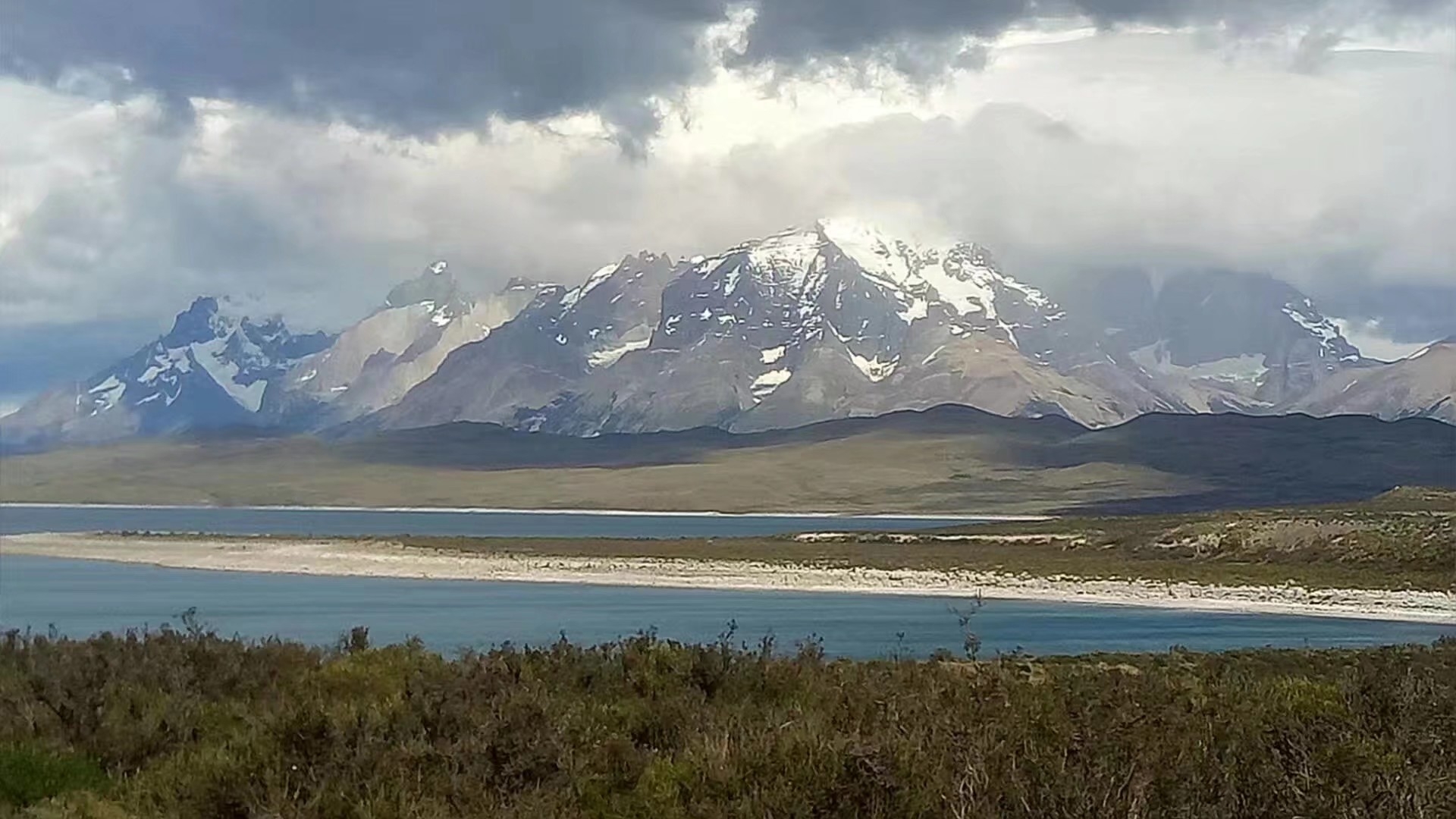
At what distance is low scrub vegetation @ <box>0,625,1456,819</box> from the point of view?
8.63m

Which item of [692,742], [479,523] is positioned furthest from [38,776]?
[479,523]

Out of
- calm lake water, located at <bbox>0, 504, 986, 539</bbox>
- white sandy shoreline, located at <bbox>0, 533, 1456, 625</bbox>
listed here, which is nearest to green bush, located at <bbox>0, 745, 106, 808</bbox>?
white sandy shoreline, located at <bbox>0, 533, 1456, 625</bbox>

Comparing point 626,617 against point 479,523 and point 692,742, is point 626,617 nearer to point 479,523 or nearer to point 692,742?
point 692,742

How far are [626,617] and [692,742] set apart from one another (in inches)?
1376

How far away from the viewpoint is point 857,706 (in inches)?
478

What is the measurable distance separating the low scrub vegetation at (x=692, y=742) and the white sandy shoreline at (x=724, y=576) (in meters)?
20.5

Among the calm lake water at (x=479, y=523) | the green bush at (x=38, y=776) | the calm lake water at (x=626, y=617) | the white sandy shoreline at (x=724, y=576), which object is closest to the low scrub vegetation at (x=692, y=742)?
the green bush at (x=38, y=776)

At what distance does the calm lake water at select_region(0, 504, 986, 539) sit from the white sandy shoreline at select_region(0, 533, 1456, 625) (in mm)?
24464

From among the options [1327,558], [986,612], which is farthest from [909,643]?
[1327,558]

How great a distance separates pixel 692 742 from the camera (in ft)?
34.6

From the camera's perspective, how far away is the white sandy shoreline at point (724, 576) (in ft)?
161

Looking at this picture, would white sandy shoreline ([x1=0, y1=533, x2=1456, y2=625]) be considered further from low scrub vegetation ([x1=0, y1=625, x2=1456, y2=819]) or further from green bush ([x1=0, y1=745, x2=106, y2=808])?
green bush ([x1=0, y1=745, x2=106, y2=808])

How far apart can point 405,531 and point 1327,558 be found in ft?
261

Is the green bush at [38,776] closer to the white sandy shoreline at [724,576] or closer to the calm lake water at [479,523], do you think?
the white sandy shoreline at [724,576]
